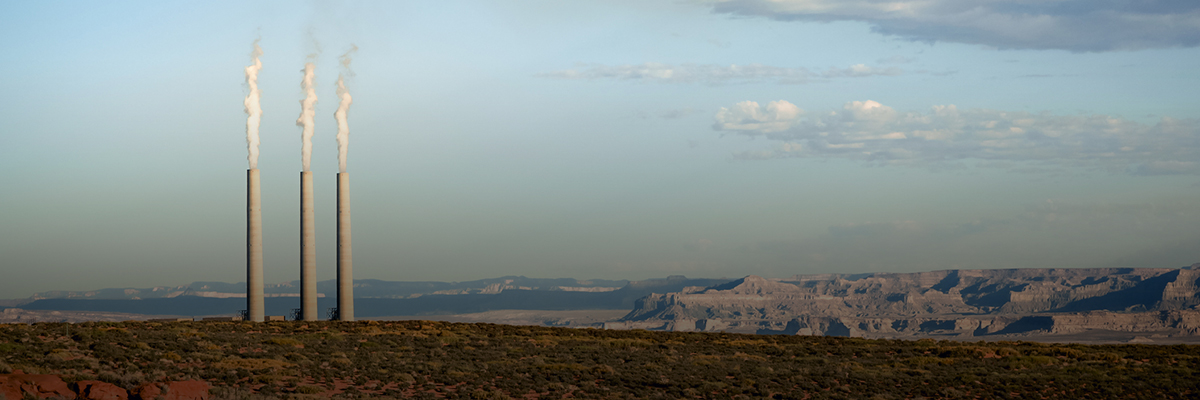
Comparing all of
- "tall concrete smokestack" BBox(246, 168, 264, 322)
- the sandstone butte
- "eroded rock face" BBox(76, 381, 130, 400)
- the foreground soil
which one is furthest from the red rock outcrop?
"tall concrete smokestack" BBox(246, 168, 264, 322)

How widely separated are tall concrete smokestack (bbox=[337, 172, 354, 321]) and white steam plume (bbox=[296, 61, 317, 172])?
11.9 feet

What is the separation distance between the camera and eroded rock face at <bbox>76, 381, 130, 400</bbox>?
31500 millimetres

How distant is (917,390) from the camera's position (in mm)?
42750

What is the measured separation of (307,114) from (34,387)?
56.5 meters

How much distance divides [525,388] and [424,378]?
4657 mm

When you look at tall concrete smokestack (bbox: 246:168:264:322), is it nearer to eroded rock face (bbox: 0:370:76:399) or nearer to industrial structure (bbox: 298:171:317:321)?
industrial structure (bbox: 298:171:317:321)

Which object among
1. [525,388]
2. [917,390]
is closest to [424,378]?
[525,388]

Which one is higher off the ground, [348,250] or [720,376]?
[348,250]

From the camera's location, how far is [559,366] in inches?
1818

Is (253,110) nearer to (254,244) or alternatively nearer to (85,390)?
(254,244)

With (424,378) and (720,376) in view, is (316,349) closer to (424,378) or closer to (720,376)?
(424,378)

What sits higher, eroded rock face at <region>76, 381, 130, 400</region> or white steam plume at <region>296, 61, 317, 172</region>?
white steam plume at <region>296, 61, 317, 172</region>

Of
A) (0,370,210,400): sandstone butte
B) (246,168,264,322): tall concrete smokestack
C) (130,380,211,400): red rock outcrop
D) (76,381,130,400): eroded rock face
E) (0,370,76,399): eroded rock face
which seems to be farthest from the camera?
(246,168,264,322): tall concrete smokestack

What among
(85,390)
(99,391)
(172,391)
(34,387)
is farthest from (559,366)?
(34,387)
